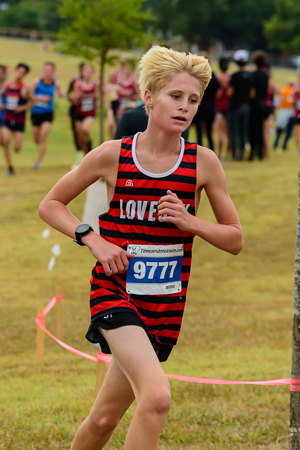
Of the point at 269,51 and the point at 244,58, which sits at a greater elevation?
the point at 269,51

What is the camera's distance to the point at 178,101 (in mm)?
3100

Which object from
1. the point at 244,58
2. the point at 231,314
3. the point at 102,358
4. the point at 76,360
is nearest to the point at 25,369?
the point at 76,360

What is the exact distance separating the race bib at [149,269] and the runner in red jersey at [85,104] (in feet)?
43.1

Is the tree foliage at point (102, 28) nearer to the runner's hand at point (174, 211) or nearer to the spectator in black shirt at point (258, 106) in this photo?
the spectator in black shirt at point (258, 106)

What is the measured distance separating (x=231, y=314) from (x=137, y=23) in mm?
11169

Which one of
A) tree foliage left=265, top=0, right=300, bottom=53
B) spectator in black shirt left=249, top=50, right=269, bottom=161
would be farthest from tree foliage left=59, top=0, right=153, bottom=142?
tree foliage left=265, top=0, right=300, bottom=53

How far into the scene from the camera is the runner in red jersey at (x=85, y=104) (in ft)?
52.6

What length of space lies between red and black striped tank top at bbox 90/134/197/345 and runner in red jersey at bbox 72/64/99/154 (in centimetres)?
1304

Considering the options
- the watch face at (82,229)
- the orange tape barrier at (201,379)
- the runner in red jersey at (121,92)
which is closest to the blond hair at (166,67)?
the watch face at (82,229)

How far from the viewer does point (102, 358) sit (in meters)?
4.46

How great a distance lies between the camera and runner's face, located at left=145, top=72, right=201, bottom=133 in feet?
10.1

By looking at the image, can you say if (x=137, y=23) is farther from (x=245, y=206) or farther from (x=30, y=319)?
(x=30, y=319)

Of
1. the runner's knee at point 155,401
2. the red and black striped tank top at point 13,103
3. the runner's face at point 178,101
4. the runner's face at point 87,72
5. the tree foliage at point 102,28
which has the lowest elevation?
the runner's knee at point 155,401

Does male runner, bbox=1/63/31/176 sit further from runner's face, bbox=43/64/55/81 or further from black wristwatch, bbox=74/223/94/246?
black wristwatch, bbox=74/223/94/246
